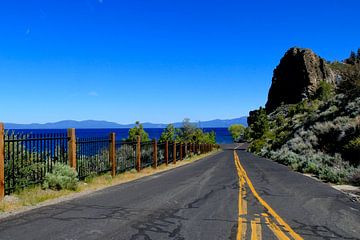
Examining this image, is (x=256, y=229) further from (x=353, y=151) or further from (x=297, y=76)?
(x=297, y=76)

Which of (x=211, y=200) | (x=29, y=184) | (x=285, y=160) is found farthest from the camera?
(x=285, y=160)

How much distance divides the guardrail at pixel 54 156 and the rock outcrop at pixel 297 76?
15444cm

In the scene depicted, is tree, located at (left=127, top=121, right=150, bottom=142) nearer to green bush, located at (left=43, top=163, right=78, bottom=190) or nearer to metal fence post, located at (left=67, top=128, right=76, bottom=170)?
metal fence post, located at (left=67, top=128, right=76, bottom=170)

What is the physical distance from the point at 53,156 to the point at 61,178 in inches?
73.3

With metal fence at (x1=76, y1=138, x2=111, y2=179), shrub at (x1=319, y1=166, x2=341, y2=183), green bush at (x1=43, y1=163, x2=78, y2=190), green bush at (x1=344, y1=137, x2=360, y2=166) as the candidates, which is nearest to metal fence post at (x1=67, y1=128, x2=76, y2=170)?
metal fence at (x1=76, y1=138, x2=111, y2=179)

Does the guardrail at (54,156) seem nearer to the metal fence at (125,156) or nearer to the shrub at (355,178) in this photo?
the metal fence at (125,156)

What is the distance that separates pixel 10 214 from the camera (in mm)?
8977

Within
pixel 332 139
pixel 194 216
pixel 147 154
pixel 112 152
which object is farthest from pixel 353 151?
pixel 194 216

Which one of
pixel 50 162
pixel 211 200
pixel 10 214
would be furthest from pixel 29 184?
pixel 211 200

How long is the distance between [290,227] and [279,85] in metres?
181

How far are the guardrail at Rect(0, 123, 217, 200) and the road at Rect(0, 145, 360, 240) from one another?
6.76ft

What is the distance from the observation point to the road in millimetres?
7160

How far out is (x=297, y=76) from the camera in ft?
568

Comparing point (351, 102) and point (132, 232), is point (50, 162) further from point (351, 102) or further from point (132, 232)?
point (351, 102)
